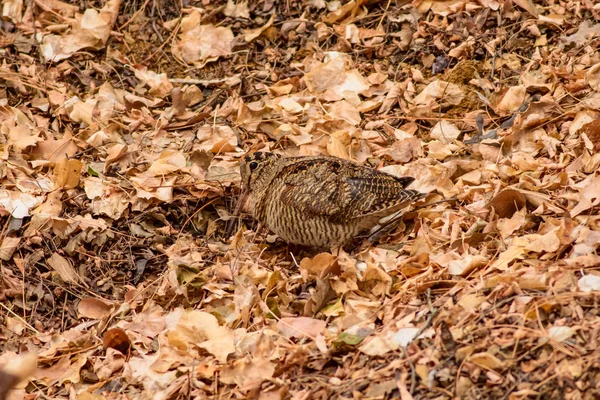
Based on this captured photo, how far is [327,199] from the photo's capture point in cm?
532

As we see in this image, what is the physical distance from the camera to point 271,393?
13.6ft

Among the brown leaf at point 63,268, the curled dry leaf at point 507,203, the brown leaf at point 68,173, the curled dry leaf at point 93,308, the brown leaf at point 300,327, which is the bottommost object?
the curled dry leaf at point 93,308

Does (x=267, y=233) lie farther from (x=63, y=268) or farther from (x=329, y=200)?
(x=63, y=268)

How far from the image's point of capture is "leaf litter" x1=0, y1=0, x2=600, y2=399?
A: 4125mm

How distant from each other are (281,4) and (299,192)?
252 cm

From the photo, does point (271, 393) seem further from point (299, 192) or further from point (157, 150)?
point (157, 150)

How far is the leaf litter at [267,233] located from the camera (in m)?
4.12

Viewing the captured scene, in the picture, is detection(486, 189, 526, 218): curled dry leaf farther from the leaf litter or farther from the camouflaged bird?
the camouflaged bird

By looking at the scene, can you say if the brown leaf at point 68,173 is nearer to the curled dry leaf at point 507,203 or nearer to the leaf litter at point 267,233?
the leaf litter at point 267,233

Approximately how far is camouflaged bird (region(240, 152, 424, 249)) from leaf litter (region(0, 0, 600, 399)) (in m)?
0.22

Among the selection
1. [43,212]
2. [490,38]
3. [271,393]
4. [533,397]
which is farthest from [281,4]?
[533,397]

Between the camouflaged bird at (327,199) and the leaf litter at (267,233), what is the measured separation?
0.22 m

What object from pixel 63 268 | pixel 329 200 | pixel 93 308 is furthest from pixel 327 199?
pixel 63 268

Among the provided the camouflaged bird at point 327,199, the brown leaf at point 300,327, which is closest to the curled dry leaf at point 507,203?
the camouflaged bird at point 327,199
